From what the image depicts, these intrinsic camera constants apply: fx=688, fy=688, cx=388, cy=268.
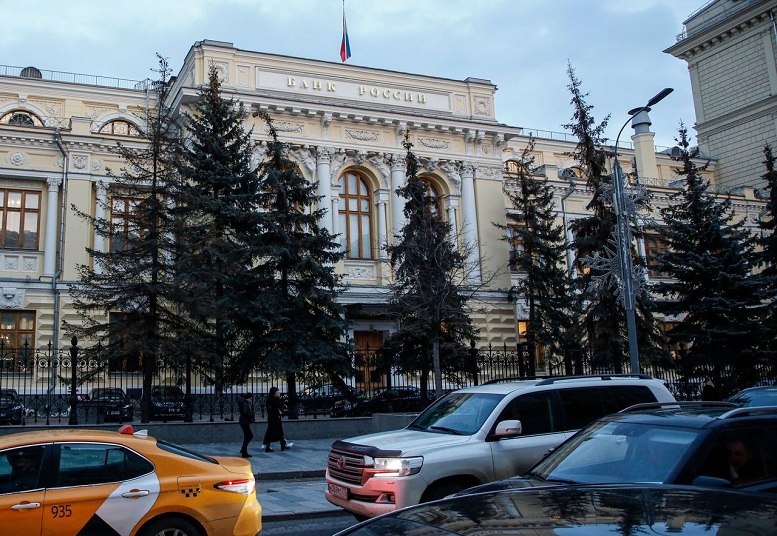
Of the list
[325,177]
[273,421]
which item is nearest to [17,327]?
[325,177]

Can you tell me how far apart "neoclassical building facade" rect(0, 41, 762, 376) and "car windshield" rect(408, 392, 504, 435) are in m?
19.5

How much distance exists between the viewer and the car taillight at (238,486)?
22.0 feet

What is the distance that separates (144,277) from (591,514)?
19831mm

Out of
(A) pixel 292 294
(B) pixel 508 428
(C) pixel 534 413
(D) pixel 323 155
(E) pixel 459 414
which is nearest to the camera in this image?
(B) pixel 508 428

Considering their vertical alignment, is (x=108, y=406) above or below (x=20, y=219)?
below

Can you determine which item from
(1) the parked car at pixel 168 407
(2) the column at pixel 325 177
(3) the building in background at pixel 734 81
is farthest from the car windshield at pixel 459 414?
(3) the building in background at pixel 734 81

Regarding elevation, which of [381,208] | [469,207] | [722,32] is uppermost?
[722,32]

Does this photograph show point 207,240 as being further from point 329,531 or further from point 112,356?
point 329,531

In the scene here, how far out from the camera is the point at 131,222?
2139 centimetres

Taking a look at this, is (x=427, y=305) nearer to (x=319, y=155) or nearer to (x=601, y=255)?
(x=601, y=255)

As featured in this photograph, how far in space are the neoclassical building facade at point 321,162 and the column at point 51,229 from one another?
47 mm

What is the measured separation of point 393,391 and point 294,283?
4.96 meters

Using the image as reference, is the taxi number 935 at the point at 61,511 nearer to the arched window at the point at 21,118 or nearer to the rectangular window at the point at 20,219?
the rectangular window at the point at 20,219

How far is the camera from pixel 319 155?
3466cm
